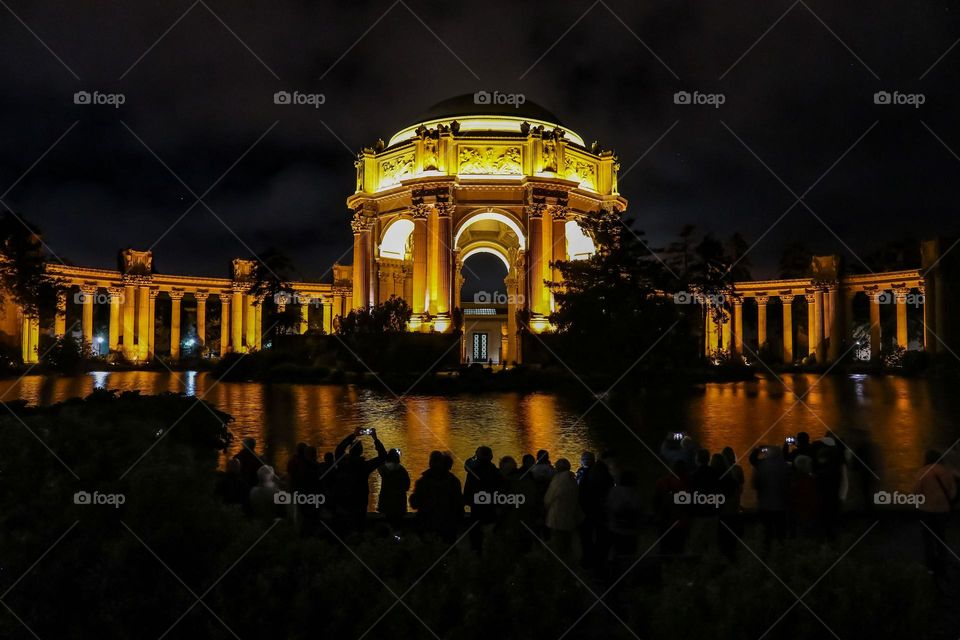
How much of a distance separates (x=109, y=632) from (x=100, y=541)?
2.25 feet

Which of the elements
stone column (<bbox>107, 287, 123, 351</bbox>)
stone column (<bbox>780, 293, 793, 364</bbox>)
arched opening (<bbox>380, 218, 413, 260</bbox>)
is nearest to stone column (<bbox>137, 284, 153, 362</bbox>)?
stone column (<bbox>107, 287, 123, 351</bbox>)

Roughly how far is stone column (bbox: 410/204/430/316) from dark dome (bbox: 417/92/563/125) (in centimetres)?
768

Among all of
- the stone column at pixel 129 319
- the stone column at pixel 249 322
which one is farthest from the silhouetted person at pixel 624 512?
the stone column at pixel 249 322

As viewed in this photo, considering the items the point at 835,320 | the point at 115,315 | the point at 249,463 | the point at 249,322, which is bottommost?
the point at 249,463

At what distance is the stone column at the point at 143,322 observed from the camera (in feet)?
193

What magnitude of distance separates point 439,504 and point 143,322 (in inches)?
2307

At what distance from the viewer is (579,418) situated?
1916cm

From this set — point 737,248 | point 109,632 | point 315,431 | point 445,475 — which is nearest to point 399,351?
point 315,431

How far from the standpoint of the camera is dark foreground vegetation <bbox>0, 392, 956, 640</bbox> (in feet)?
13.7

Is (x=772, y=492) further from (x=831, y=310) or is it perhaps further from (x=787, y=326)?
(x=787, y=326)

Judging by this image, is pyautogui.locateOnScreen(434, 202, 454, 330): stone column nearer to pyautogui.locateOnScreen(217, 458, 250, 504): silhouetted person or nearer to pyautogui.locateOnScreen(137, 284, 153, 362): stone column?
pyautogui.locateOnScreen(137, 284, 153, 362): stone column

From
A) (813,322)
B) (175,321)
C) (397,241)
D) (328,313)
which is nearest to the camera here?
(397,241)

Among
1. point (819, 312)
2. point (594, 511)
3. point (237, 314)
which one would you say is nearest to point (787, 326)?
point (819, 312)

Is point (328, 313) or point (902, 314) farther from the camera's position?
point (328, 313)
